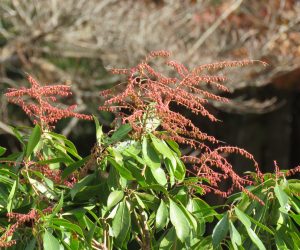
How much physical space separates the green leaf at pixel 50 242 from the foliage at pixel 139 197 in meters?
0.03

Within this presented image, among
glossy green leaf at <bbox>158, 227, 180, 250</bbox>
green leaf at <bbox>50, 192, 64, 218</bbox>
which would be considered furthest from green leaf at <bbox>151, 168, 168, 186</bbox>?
green leaf at <bbox>50, 192, 64, 218</bbox>

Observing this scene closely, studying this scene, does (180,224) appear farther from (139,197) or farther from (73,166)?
(73,166)

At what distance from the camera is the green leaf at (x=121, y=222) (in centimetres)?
157

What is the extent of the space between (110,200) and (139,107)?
22 centimetres

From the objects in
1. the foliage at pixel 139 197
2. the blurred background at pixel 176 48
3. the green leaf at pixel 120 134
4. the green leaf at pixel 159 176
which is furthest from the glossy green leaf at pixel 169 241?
the blurred background at pixel 176 48

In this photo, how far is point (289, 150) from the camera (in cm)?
803

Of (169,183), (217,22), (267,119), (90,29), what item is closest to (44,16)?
(90,29)

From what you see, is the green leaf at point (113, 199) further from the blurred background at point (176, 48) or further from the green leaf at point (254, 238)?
the blurred background at point (176, 48)

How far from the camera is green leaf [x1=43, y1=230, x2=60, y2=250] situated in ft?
4.79

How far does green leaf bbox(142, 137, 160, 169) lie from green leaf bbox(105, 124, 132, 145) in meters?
0.04

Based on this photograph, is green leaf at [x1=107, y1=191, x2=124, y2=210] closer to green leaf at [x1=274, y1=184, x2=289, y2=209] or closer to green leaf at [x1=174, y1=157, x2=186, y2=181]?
green leaf at [x1=174, y1=157, x2=186, y2=181]

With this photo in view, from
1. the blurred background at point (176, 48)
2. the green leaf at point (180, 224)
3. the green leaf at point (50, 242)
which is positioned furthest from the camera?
the blurred background at point (176, 48)

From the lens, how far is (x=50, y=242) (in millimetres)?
1469

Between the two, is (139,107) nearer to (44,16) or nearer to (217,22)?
(44,16)
